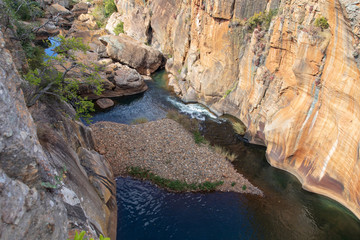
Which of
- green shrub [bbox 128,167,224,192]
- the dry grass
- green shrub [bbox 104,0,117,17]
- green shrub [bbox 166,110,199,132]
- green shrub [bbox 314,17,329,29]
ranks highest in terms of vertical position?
green shrub [bbox 314,17,329,29]

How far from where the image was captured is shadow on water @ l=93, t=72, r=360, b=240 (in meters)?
13.6

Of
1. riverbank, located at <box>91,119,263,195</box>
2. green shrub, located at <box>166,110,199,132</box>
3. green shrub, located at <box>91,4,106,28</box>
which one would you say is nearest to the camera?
riverbank, located at <box>91,119,263,195</box>

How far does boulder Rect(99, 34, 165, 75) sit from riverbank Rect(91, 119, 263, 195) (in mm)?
16596

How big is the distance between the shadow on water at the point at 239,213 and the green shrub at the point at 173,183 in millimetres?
Result: 442

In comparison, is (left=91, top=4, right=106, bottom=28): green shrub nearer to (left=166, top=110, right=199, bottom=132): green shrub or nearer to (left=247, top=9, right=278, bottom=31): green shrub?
(left=166, top=110, right=199, bottom=132): green shrub

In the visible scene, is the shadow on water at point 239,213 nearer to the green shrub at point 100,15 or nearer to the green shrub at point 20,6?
the green shrub at point 20,6

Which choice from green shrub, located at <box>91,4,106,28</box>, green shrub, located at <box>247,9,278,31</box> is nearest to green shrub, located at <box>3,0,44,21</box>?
green shrub, located at <box>247,9,278,31</box>

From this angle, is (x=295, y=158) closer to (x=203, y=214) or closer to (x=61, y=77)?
(x=203, y=214)

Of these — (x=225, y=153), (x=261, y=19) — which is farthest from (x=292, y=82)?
(x=261, y=19)

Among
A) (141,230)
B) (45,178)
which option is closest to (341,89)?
(141,230)

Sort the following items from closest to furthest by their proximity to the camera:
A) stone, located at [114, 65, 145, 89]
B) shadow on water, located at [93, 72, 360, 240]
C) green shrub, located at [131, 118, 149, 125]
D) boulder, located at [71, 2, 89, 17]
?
shadow on water, located at [93, 72, 360, 240]
green shrub, located at [131, 118, 149, 125]
stone, located at [114, 65, 145, 89]
boulder, located at [71, 2, 89, 17]

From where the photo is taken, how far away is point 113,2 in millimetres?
53438

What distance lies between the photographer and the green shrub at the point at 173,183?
1622cm

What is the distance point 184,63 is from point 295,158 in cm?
2156
